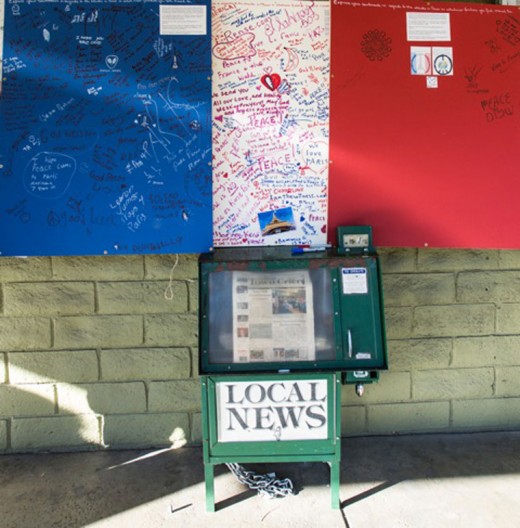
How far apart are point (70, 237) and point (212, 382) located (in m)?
1.18

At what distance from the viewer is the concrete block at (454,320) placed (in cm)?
319

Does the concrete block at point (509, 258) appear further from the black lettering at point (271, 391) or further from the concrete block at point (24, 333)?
the concrete block at point (24, 333)

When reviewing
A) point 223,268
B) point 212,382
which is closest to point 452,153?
point 223,268

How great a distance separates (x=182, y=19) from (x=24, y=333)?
2111 millimetres

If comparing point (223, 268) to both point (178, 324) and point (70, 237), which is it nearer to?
point (178, 324)

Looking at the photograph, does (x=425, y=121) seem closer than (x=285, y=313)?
No

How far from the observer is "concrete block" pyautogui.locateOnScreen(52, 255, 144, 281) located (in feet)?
9.92

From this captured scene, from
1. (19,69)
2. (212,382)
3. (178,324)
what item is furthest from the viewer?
(178,324)

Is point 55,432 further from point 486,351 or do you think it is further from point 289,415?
point 486,351

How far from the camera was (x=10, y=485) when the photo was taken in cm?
281

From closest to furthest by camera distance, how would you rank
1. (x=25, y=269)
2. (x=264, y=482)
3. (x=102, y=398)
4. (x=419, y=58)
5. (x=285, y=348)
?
(x=285, y=348), (x=264, y=482), (x=419, y=58), (x=25, y=269), (x=102, y=398)

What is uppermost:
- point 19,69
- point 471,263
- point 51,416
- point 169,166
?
point 19,69

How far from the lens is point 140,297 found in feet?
10.1

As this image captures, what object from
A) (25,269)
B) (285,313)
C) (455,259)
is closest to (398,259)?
(455,259)
